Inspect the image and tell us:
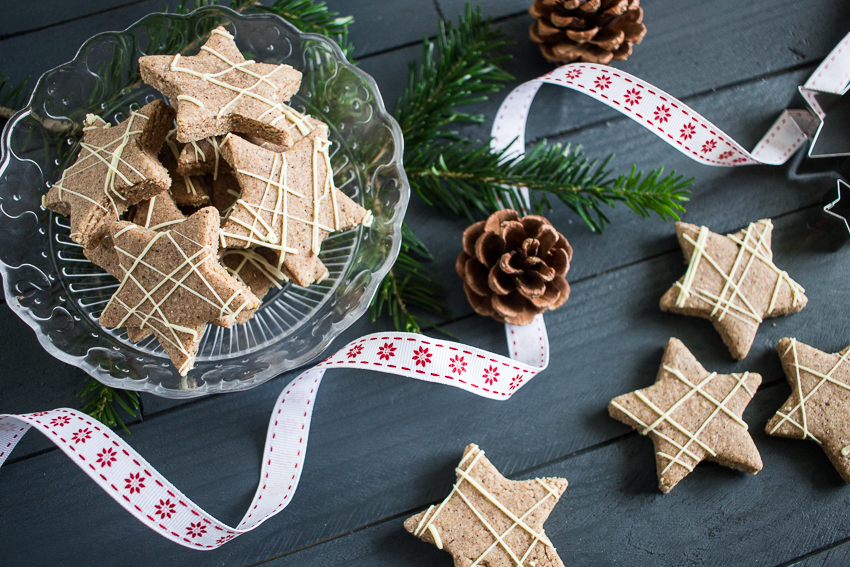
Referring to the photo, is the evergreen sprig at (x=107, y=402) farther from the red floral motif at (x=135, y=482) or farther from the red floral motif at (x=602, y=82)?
the red floral motif at (x=602, y=82)

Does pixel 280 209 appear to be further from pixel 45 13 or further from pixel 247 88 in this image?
pixel 45 13

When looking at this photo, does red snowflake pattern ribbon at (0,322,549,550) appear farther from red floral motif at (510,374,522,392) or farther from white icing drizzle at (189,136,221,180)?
white icing drizzle at (189,136,221,180)

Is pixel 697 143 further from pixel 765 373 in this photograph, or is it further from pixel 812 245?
pixel 765 373

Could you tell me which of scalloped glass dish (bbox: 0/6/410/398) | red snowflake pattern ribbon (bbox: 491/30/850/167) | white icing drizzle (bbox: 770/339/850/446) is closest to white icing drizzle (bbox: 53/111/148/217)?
scalloped glass dish (bbox: 0/6/410/398)

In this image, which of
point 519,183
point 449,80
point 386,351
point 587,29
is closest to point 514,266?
point 519,183

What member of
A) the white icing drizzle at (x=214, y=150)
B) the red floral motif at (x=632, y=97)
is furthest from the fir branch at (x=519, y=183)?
the white icing drizzle at (x=214, y=150)

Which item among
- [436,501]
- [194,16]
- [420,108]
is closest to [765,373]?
[436,501]

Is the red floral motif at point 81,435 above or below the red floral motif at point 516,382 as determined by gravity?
above

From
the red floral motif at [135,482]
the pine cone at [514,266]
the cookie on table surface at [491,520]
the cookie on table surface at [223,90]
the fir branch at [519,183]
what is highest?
the cookie on table surface at [223,90]
